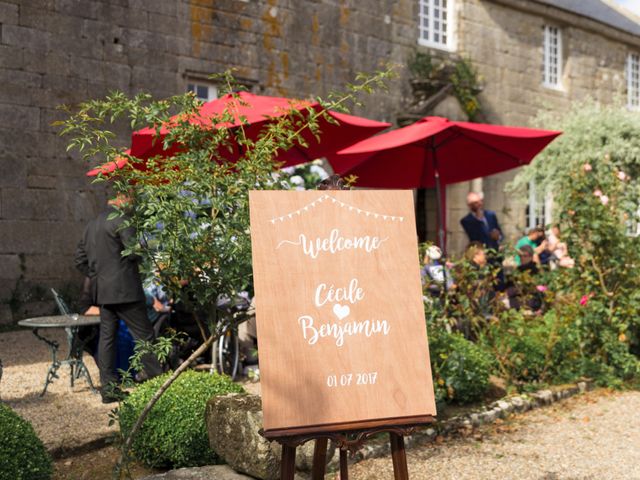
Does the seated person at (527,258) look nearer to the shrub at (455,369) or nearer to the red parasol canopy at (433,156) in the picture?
the red parasol canopy at (433,156)

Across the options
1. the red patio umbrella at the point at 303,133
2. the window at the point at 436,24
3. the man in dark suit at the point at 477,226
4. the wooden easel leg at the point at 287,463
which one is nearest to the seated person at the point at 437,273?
the red patio umbrella at the point at 303,133

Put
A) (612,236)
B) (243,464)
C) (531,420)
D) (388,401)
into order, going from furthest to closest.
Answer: (612,236), (531,420), (243,464), (388,401)

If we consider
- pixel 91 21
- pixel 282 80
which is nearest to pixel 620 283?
pixel 282 80

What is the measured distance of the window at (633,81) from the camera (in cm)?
1800

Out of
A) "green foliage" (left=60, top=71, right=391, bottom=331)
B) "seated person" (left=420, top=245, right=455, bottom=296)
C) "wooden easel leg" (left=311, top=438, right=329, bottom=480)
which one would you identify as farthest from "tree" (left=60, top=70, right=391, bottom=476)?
"seated person" (left=420, top=245, right=455, bottom=296)

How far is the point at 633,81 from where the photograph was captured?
1822 centimetres

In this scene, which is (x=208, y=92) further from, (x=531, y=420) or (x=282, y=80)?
(x=531, y=420)

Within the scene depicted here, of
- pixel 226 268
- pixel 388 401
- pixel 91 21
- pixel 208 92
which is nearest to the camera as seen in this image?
pixel 388 401

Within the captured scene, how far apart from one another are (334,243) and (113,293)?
119 inches

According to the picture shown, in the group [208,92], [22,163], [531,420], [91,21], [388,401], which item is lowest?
[531,420]

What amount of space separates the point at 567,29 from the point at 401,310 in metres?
15.1

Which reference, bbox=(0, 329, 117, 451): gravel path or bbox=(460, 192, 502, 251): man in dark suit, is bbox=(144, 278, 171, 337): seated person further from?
bbox=(460, 192, 502, 251): man in dark suit

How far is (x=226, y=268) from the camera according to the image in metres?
3.42

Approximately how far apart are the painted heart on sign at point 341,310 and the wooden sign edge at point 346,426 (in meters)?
0.40
